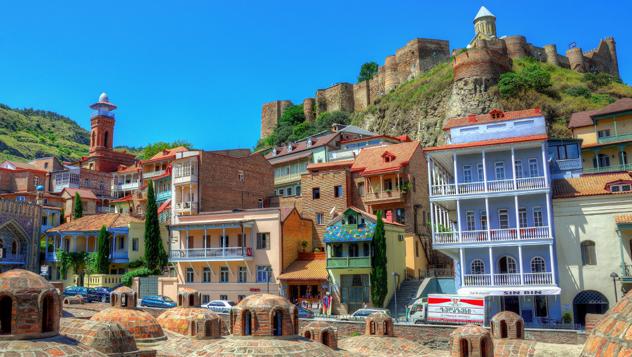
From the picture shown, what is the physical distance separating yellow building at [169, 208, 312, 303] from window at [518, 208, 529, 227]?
16.8 metres

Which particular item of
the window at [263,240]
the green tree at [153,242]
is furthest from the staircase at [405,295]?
the green tree at [153,242]

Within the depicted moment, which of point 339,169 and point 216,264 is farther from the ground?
point 339,169

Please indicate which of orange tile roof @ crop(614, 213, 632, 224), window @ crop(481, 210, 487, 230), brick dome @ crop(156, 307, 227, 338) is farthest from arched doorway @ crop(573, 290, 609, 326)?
brick dome @ crop(156, 307, 227, 338)

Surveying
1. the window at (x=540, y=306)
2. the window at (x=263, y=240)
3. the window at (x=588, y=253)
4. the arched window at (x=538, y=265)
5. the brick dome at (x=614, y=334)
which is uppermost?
the window at (x=263, y=240)

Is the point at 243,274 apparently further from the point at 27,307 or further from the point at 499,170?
the point at 27,307

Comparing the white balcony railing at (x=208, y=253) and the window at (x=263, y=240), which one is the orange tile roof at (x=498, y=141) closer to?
the window at (x=263, y=240)

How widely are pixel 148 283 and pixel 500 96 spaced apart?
4534cm

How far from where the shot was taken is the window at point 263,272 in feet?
141

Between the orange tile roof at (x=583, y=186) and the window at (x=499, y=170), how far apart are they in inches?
119

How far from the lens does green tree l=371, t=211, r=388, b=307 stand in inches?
1503

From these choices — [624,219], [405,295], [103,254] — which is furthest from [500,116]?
[103,254]

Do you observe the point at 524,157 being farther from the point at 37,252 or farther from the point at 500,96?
the point at 37,252

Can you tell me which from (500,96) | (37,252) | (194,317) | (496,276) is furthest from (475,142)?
(37,252)

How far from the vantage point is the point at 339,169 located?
159 feet
